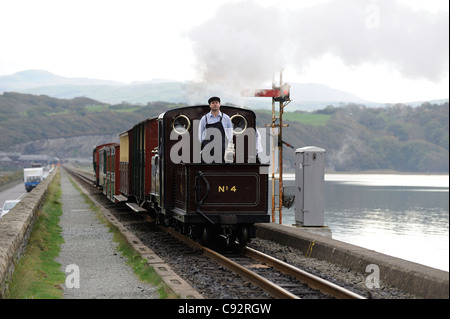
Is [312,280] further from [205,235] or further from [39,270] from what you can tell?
[39,270]

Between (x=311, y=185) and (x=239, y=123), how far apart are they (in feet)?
11.8

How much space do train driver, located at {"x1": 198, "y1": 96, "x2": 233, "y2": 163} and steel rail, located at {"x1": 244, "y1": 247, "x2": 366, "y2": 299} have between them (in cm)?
231

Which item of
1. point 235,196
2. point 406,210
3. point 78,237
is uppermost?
point 235,196

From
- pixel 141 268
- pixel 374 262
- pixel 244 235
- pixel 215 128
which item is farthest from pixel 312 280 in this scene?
pixel 215 128

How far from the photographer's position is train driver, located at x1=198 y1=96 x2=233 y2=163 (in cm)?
1229

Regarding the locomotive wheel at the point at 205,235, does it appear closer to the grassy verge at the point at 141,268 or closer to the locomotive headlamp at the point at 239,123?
the grassy verge at the point at 141,268

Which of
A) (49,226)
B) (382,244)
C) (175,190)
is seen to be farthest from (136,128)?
(382,244)

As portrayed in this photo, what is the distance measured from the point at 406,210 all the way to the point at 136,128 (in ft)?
273

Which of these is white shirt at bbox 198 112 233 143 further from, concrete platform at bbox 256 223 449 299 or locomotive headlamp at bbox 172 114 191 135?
concrete platform at bbox 256 223 449 299

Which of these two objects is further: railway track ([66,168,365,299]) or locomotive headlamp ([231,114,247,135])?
locomotive headlamp ([231,114,247,135])

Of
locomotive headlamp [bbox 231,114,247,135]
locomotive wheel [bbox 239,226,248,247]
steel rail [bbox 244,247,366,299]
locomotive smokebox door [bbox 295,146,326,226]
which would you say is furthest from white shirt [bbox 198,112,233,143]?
locomotive smokebox door [bbox 295,146,326,226]

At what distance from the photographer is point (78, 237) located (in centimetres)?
1647
